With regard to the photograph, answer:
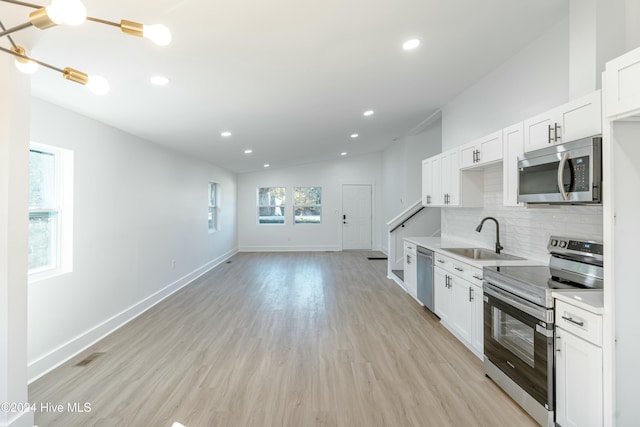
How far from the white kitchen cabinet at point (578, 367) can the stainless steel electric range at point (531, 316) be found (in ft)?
0.17

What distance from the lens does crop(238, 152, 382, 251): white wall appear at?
9.79 m

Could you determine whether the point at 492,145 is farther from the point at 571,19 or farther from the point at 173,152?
the point at 173,152

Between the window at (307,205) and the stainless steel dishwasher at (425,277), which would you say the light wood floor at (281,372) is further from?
the window at (307,205)

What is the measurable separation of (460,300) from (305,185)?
706 centimetres

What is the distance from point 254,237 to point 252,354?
6920 millimetres

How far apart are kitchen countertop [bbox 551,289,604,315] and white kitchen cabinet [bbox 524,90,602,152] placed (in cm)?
94

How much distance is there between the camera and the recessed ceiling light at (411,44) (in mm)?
2565

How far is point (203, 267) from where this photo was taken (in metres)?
6.66

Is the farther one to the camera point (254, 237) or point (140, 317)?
point (254, 237)

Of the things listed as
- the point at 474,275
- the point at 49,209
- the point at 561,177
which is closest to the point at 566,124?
the point at 561,177

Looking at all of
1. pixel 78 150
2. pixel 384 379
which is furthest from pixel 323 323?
pixel 78 150

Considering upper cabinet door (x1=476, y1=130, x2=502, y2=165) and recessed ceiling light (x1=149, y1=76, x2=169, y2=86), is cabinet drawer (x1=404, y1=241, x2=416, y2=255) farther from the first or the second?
recessed ceiling light (x1=149, y1=76, x2=169, y2=86)

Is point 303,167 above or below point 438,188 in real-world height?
above

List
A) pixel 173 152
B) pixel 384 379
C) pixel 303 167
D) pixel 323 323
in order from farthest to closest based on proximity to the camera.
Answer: pixel 303 167 < pixel 173 152 < pixel 323 323 < pixel 384 379
